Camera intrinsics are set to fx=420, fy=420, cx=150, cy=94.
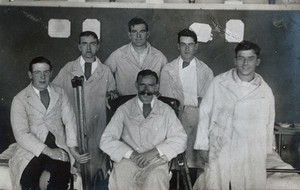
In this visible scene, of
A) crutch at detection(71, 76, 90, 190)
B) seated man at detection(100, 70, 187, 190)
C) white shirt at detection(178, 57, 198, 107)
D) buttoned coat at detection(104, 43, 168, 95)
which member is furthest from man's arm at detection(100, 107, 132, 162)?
white shirt at detection(178, 57, 198, 107)

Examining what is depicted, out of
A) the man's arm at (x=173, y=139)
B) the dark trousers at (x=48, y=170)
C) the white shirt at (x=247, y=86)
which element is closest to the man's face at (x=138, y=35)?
the man's arm at (x=173, y=139)

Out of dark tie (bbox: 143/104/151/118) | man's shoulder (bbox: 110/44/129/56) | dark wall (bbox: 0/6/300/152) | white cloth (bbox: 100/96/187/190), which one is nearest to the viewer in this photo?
white cloth (bbox: 100/96/187/190)

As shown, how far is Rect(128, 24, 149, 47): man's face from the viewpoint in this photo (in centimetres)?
189

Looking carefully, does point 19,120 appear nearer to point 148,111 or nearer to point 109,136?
point 109,136

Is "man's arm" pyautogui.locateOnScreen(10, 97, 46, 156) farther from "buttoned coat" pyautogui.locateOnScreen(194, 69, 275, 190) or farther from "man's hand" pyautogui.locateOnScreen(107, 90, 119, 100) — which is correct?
"buttoned coat" pyautogui.locateOnScreen(194, 69, 275, 190)

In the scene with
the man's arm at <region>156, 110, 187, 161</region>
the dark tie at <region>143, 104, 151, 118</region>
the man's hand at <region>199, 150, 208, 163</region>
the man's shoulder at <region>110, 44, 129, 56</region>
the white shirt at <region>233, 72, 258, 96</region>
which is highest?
the man's shoulder at <region>110, 44, 129, 56</region>

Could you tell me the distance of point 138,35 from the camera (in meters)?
1.91

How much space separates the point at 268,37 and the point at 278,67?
0.14 m

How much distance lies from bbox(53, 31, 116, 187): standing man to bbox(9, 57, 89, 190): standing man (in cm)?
13

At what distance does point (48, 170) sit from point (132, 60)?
0.63m

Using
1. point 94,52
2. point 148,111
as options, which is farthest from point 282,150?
point 94,52

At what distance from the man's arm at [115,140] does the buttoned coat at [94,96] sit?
175 mm

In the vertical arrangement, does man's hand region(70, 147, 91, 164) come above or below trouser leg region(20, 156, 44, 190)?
above

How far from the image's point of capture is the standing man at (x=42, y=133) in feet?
Answer: 5.42
